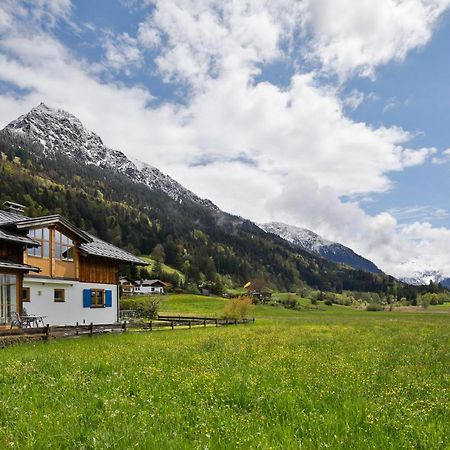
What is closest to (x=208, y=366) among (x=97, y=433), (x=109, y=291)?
(x=97, y=433)

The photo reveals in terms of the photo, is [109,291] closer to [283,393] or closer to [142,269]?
[283,393]

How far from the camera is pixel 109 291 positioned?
144ft

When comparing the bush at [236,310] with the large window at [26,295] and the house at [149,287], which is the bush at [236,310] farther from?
the house at [149,287]

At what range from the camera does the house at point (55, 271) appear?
98.7 feet

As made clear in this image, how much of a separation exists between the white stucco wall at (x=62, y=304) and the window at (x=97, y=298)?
363 mm

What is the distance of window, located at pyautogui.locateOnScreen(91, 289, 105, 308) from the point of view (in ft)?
136

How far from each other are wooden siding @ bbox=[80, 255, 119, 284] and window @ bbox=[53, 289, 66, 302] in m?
2.31

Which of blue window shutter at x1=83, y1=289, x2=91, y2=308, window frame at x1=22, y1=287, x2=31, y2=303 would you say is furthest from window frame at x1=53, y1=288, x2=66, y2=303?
window frame at x1=22, y1=287, x2=31, y2=303

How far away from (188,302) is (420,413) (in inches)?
4125

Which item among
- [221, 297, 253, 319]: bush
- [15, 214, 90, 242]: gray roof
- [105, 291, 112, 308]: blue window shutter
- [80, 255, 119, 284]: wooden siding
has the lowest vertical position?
[221, 297, 253, 319]: bush

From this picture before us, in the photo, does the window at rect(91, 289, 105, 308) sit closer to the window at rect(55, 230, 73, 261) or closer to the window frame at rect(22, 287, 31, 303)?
the window at rect(55, 230, 73, 261)

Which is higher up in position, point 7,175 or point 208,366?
point 7,175

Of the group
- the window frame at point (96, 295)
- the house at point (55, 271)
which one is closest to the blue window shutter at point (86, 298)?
the house at point (55, 271)

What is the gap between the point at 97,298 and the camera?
1665 inches
